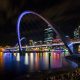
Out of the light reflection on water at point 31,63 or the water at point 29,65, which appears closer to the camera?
the water at point 29,65

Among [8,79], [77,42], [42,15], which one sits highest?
[42,15]

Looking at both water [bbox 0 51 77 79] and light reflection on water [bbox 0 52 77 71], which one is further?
light reflection on water [bbox 0 52 77 71]

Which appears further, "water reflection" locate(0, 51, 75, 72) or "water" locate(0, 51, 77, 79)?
"water reflection" locate(0, 51, 75, 72)

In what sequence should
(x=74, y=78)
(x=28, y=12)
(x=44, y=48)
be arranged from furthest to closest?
1. (x=44, y=48)
2. (x=28, y=12)
3. (x=74, y=78)

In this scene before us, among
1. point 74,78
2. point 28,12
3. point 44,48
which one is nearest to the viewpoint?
point 74,78

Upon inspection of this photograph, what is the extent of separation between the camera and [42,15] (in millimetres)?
67875

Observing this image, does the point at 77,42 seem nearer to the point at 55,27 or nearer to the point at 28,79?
the point at 55,27

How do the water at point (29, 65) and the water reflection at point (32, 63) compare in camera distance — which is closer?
the water at point (29, 65)

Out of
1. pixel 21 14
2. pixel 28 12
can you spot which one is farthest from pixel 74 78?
pixel 21 14

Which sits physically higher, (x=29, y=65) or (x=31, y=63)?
(x=31, y=63)

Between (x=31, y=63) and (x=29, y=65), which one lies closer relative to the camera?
(x=29, y=65)

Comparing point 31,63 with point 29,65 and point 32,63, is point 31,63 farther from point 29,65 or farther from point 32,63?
point 29,65

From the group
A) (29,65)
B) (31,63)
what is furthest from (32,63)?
(29,65)

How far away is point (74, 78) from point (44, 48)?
10943 cm
